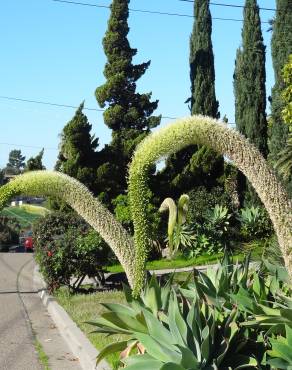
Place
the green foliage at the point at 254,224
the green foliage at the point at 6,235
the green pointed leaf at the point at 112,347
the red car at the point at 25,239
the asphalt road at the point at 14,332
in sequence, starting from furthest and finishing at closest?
1. the green foliage at the point at 6,235
2. the red car at the point at 25,239
3. the green foliage at the point at 254,224
4. the asphalt road at the point at 14,332
5. the green pointed leaf at the point at 112,347

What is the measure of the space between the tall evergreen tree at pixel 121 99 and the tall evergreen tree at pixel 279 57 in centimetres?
494

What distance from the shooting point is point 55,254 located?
43.5 feet

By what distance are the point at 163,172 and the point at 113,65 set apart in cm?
Answer: 474

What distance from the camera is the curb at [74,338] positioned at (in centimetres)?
727

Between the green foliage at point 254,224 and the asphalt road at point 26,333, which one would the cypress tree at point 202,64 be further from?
the asphalt road at point 26,333

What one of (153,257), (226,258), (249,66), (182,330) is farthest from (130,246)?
(249,66)

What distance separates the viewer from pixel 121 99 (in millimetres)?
24812

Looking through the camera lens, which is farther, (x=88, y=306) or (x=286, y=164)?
(x=286, y=164)

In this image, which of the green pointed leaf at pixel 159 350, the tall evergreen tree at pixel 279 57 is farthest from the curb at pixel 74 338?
the tall evergreen tree at pixel 279 57

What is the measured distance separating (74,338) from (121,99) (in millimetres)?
17199

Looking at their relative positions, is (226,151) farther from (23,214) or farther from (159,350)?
(23,214)

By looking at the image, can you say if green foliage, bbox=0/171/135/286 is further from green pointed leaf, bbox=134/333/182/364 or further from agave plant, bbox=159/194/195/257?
green pointed leaf, bbox=134/333/182/364

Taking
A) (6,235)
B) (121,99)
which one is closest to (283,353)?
(121,99)

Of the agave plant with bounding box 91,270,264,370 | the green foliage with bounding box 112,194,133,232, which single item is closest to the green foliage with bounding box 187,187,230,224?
the green foliage with bounding box 112,194,133,232
